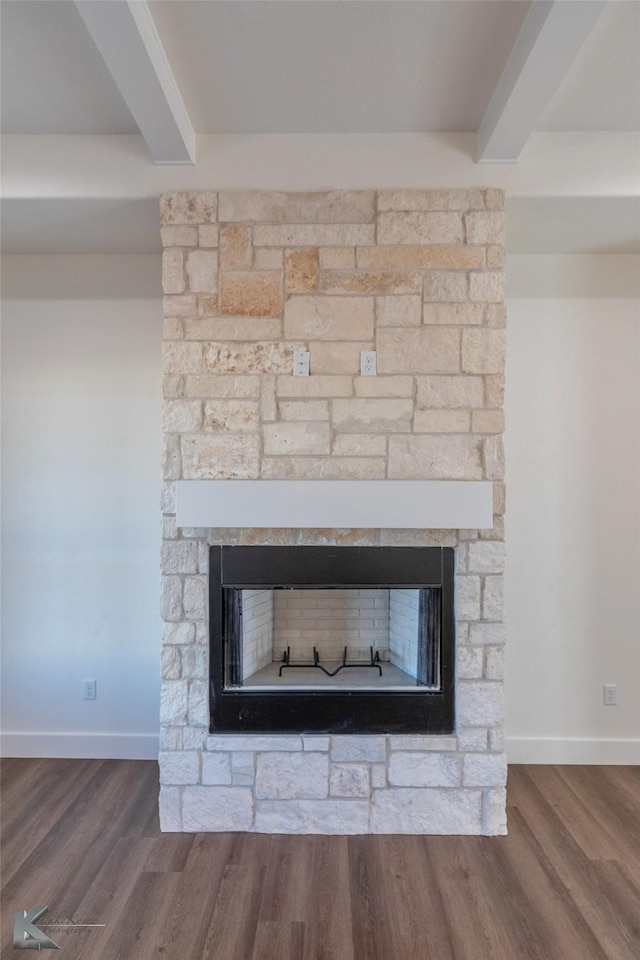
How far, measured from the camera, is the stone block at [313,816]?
2330 millimetres

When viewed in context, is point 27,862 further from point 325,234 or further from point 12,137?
point 12,137

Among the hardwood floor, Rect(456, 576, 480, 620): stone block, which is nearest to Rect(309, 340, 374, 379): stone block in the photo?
Rect(456, 576, 480, 620): stone block

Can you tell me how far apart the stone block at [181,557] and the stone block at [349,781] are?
102cm

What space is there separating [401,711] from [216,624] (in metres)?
0.85

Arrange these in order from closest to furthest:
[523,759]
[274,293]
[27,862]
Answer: [27,862]
[274,293]
[523,759]

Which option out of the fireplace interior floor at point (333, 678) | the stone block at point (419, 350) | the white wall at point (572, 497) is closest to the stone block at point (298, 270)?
the stone block at point (419, 350)

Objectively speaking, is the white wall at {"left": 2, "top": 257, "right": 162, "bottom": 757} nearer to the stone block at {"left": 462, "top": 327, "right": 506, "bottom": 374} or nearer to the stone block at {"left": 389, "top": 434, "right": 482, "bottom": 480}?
the stone block at {"left": 389, "top": 434, "right": 482, "bottom": 480}

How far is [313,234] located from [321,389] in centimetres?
65

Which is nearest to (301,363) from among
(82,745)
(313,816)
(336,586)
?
(336,586)

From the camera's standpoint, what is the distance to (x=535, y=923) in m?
1.86

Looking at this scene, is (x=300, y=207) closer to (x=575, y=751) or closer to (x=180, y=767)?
(x=180, y=767)

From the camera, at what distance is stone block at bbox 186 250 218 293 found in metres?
2.37

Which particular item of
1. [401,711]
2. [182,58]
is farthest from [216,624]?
[182,58]

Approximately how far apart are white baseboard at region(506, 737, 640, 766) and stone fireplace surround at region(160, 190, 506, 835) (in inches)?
31.8
